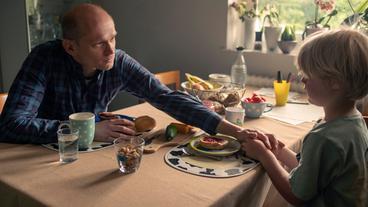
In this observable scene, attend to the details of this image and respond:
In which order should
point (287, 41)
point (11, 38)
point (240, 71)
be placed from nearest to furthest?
1. point (240, 71)
2. point (287, 41)
3. point (11, 38)

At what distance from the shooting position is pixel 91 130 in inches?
47.1

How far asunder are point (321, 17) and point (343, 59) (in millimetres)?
1522

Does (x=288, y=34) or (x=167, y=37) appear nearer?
(x=288, y=34)

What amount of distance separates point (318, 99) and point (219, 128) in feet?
1.26

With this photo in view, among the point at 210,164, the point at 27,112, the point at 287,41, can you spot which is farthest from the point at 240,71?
the point at 27,112

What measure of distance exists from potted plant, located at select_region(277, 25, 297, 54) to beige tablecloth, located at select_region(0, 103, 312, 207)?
1312 mm

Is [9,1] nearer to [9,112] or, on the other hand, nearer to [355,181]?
[9,112]

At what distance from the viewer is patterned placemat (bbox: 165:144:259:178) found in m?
A: 1.04

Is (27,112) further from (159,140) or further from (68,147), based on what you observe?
(159,140)

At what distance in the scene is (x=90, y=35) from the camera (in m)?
1.33

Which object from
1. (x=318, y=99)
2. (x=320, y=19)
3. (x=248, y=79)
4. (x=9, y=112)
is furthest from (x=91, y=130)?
(x=320, y=19)

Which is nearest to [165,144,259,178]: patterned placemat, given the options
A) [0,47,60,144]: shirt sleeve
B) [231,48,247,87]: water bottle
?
[0,47,60,144]: shirt sleeve

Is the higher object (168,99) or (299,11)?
(299,11)

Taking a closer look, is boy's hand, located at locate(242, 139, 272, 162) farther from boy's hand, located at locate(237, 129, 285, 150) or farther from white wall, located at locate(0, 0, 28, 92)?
white wall, located at locate(0, 0, 28, 92)
